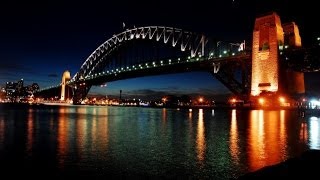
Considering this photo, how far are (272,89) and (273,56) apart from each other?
5.21m

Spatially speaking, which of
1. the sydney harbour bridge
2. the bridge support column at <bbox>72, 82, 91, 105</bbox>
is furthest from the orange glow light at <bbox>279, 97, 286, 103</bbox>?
the bridge support column at <bbox>72, 82, 91, 105</bbox>

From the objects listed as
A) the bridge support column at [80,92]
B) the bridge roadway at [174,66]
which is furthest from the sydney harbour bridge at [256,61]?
the bridge support column at [80,92]

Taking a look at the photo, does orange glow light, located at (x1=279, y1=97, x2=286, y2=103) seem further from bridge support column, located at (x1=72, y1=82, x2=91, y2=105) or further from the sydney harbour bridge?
bridge support column, located at (x1=72, y1=82, x2=91, y2=105)

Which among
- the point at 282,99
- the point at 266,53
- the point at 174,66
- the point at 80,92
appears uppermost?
the point at 266,53

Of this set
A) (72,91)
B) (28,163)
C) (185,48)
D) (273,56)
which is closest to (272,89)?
(273,56)

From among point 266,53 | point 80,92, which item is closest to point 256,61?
point 266,53

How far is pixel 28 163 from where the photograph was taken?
34.5ft

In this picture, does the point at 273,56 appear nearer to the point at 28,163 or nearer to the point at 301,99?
the point at 301,99

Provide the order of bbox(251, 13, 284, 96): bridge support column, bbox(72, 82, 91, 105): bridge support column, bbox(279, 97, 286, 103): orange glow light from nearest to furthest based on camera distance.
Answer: bbox(279, 97, 286, 103): orange glow light → bbox(251, 13, 284, 96): bridge support column → bbox(72, 82, 91, 105): bridge support column

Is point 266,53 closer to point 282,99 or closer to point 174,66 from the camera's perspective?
point 282,99

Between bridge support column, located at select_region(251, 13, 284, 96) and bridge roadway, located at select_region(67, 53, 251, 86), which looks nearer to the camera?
bridge support column, located at select_region(251, 13, 284, 96)

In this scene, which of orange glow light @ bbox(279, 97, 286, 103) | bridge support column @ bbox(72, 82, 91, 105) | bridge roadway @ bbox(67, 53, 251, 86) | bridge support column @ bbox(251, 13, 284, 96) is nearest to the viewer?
orange glow light @ bbox(279, 97, 286, 103)

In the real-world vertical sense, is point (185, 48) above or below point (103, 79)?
above

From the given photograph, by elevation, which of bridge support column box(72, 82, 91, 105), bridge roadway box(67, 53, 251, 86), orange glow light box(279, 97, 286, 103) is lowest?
orange glow light box(279, 97, 286, 103)
